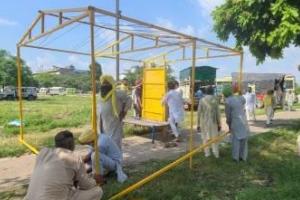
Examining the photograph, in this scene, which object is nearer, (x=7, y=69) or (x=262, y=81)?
(x=262, y=81)

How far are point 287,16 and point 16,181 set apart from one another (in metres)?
8.83

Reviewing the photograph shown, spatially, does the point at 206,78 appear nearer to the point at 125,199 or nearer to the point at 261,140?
the point at 261,140

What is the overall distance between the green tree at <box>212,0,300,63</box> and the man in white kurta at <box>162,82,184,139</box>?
3.75 m

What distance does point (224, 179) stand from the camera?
8438mm

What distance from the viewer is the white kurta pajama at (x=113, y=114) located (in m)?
8.23

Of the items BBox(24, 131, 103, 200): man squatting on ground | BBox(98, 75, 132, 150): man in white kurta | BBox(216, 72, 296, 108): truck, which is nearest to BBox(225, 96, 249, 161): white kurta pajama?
BBox(98, 75, 132, 150): man in white kurta

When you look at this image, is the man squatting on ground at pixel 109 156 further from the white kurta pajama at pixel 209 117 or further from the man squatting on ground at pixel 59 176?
the white kurta pajama at pixel 209 117

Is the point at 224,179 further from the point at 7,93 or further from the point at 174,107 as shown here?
the point at 7,93

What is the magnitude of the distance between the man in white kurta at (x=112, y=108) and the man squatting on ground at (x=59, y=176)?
2729mm

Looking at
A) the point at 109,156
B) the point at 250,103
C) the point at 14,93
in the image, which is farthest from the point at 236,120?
the point at 14,93

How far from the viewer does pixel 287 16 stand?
12953 millimetres

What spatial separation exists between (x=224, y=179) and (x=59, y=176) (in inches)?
165

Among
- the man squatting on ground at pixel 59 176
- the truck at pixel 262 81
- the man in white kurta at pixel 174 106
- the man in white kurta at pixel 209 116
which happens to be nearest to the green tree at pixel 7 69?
the truck at pixel 262 81

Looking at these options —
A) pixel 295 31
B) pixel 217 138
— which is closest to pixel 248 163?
pixel 217 138
